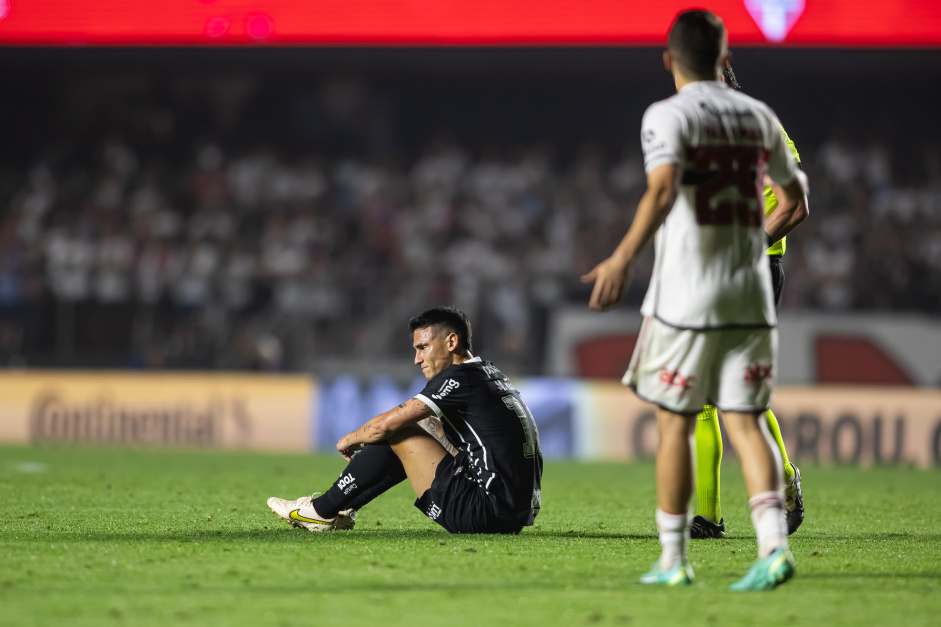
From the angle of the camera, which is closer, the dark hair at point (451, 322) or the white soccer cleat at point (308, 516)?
the dark hair at point (451, 322)

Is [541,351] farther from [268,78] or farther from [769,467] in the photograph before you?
[769,467]

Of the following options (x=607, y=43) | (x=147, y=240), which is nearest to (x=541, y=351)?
(x=607, y=43)

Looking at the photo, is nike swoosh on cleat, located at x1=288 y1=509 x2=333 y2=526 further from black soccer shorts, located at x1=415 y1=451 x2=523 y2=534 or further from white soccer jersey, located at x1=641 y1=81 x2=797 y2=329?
white soccer jersey, located at x1=641 y1=81 x2=797 y2=329

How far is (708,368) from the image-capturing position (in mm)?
4168

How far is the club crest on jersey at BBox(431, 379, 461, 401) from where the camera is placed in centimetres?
550

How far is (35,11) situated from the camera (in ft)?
46.6

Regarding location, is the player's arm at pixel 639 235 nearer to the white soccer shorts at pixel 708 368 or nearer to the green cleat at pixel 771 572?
the white soccer shorts at pixel 708 368

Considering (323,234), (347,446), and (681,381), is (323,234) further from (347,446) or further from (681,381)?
(681,381)

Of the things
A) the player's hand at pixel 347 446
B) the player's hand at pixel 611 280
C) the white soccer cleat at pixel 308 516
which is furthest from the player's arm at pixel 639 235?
the white soccer cleat at pixel 308 516

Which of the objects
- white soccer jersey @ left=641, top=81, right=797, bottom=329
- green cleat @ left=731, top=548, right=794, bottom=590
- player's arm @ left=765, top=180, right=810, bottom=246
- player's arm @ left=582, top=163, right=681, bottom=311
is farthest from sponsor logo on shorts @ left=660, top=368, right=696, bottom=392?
player's arm @ left=765, top=180, right=810, bottom=246

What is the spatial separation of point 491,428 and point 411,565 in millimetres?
1039

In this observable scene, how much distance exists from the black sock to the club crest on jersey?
373 mm

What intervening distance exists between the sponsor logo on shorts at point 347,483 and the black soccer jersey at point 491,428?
531 millimetres

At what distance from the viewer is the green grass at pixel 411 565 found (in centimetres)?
366
